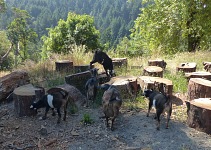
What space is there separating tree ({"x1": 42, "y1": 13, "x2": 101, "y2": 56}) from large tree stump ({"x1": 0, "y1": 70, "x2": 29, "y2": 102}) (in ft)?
46.2

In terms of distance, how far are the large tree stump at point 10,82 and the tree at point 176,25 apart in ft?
32.2

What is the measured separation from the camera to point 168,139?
470 cm

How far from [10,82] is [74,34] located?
15.6 m

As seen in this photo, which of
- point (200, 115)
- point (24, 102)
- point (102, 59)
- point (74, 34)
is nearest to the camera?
point (200, 115)

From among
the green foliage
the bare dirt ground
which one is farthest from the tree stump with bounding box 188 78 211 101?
the green foliage

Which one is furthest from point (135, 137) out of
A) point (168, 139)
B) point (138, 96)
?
point (138, 96)

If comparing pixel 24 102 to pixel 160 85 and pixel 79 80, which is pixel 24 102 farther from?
pixel 160 85

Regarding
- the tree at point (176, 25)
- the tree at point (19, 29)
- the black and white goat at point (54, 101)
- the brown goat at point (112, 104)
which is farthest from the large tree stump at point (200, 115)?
the tree at point (19, 29)

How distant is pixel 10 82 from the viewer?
22.9 feet

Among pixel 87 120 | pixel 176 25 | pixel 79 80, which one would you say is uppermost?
pixel 176 25

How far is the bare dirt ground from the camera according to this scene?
459 centimetres

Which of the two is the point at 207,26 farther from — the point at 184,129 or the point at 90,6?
the point at 90,6

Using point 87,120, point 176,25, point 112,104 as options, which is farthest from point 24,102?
point 176,25

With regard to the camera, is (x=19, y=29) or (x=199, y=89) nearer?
(x=199, y=89)
